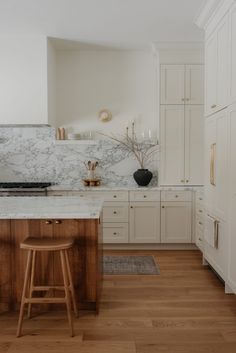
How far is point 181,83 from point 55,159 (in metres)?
2.15

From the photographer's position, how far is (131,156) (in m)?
5.50

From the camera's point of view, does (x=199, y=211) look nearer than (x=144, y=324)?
No

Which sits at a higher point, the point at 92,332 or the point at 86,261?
the point at 86,261

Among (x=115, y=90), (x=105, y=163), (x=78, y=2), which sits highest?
(x=78, y=2)

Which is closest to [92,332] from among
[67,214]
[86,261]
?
[86,261]

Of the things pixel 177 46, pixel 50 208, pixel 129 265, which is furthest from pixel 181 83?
pixel 50 208

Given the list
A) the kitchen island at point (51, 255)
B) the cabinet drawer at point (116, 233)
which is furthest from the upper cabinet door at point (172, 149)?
the kitchen island at point (51, 255)

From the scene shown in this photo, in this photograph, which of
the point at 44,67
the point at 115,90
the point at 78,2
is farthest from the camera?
the point at 115,90

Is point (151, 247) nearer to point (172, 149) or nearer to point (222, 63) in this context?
point (172, 149)

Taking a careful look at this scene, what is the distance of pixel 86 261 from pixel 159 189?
7.42ft

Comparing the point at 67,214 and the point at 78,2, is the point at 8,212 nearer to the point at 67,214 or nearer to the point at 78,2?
the point at 67,214

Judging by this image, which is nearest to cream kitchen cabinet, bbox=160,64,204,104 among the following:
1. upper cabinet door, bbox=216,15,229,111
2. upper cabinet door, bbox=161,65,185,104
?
upper cabinet door, bbox=161,65,185,104

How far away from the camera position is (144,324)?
2.79 m

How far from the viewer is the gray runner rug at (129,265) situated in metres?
4.04
